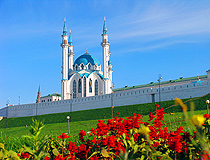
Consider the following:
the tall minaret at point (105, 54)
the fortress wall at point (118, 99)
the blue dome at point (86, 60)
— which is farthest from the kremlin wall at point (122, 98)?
the blue dome at point (86, 60)

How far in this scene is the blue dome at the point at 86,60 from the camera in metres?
46.2

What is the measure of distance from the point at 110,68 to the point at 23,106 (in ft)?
53.1

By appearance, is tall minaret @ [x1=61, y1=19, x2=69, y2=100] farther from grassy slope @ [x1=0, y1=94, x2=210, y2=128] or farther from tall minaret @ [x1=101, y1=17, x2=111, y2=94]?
grassy slope @ [x1=0, y1=94, x2=210, y2=128]

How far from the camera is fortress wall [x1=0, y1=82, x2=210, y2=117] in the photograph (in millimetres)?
27394

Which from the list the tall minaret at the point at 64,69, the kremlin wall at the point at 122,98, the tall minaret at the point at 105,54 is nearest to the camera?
the kremlin wall at the point at 122,98

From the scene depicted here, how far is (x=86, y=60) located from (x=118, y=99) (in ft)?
52.5

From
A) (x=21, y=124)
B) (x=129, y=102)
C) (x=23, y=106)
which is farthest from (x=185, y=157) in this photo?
(x=23, y=106)

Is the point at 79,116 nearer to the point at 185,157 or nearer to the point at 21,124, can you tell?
the point at 21,124

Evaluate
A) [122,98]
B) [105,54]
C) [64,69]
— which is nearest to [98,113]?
[122,98]

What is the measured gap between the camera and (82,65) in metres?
45.8

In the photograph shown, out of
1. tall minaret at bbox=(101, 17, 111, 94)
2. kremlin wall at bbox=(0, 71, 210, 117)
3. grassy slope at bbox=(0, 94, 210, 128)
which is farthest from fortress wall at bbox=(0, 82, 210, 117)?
tall minaret at bbox=(101, 17, 111, 94)

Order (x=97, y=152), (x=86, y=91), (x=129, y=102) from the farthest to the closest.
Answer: (x=86, y=91) < (x=129, y=102) < (x=97, y=152)

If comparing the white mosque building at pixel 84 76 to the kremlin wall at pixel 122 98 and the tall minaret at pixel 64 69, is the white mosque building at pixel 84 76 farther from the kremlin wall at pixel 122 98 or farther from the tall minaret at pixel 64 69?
the kremlin wall at pixel 122 98

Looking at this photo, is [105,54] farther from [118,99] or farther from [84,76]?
[118,99]
